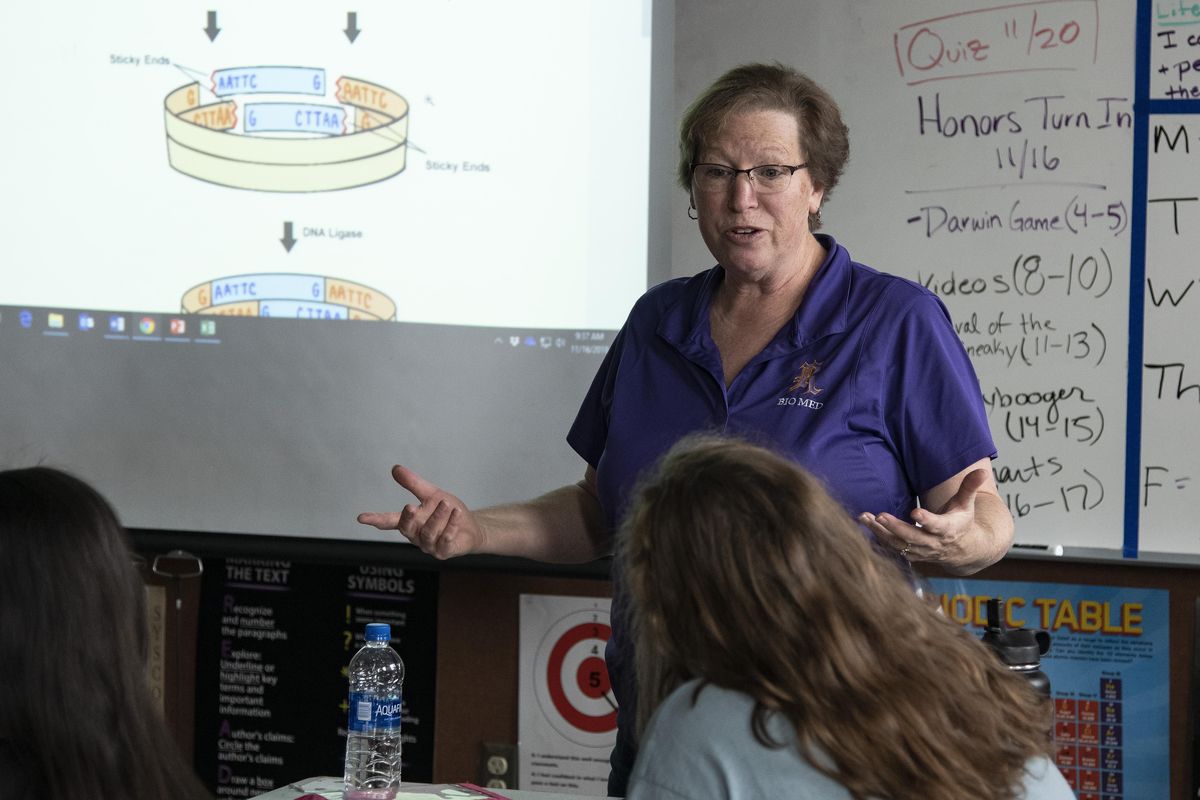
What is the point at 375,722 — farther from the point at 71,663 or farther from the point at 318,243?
the point at 318,243

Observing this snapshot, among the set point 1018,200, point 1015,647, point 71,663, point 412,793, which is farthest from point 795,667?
point 1018,200

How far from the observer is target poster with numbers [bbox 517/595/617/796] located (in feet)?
9.13

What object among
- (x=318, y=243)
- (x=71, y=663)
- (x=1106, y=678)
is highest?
(x=318, y=243)

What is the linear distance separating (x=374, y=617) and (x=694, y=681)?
183cm

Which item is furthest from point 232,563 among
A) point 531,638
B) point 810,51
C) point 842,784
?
point 842,784

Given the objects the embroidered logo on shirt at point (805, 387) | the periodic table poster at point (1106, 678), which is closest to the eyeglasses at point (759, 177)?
the embroidered logo on shirt at point (805, 387)

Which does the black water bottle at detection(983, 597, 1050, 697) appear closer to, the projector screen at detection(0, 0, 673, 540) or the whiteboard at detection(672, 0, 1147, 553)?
the whiteboard at detection(672, 0, 1147, 553)

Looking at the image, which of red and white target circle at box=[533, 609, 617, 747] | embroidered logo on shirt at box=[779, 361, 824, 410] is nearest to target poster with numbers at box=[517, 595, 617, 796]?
red and white target circle at box=[533, 609, 617, 747]

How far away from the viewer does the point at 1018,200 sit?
2.46 metres

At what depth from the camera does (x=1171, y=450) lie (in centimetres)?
240

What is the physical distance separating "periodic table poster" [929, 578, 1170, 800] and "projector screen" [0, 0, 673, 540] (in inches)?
38.2

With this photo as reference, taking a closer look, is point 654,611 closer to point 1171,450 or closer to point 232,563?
point 1171,450

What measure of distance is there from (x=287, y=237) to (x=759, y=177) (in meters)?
1.22

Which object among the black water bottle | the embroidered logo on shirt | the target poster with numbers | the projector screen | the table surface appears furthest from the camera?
the target poster with numbers
